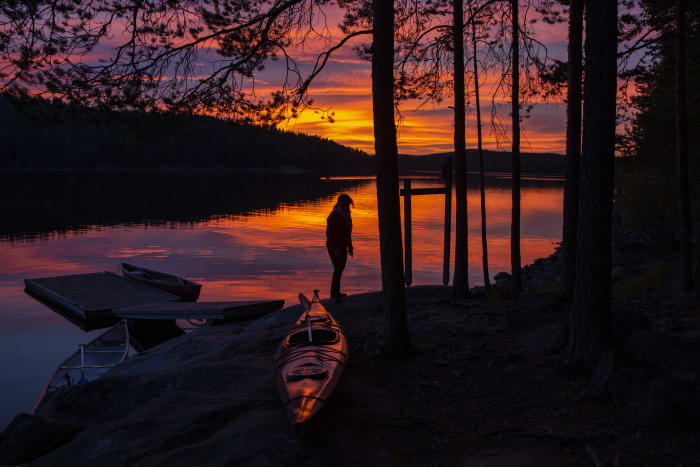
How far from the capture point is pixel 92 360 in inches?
513

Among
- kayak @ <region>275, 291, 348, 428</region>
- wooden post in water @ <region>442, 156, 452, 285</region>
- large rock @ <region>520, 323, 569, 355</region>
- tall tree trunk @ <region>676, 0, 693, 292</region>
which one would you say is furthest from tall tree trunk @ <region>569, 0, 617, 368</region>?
wooden post in water @ <region>442, 156, 452, 285</region>

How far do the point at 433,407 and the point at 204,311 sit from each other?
1075cm

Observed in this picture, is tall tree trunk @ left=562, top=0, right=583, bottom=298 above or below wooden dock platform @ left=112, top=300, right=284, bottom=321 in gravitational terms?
above

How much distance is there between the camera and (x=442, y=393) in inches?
250

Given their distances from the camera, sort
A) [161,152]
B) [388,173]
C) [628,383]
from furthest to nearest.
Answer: [161,152] < [388,173] < [628,383]

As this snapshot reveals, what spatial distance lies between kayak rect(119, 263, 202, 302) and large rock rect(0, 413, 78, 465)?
44.0ft

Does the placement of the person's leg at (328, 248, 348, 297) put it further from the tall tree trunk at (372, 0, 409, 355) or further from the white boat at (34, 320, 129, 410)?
the white boat at (34, 320, 129, 410)

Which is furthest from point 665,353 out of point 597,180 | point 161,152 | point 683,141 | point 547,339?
point 161,152

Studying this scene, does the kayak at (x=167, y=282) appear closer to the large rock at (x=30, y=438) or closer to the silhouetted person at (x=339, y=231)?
the silhouetted person at (x=339, y=231)

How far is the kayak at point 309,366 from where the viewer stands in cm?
512

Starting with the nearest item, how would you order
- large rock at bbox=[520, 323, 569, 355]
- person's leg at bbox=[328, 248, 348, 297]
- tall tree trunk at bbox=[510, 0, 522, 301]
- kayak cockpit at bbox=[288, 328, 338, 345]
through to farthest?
large rock at bbox=[520, 323, 569, 355], kayak cockpit at bbox=[288, 328, 338, 345], person's leg at bbox=[328, 248, 348, 297], tall tree trunk at bbox=[510, 0, 522, 301]

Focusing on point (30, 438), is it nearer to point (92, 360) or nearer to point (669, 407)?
point (92, 360)

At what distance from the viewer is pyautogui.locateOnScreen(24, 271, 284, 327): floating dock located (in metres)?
15.6

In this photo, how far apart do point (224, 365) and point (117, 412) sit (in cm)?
172
